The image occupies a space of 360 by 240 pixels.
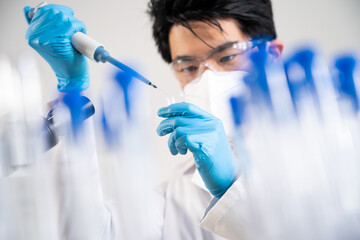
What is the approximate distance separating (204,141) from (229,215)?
223 mm

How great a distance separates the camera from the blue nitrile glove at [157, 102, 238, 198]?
792mm

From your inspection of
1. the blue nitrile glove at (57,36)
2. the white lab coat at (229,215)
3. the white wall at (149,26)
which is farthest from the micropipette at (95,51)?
the white wall at (149,26)

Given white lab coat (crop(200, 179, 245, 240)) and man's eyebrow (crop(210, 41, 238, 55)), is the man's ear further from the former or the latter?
white lab coat (crop(200, 179, 245, 240))

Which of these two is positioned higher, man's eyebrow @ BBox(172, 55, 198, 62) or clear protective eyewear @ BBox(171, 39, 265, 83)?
man's eyebrow @ BBox(172, 55, 198, 62)

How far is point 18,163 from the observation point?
2.26ft

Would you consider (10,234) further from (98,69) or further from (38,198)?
(98,69)

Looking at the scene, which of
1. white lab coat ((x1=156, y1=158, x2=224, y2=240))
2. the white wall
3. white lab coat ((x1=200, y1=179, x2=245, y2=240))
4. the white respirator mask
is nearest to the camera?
white lab coat ((x1=200, y1=179, x2=245, y2=240))

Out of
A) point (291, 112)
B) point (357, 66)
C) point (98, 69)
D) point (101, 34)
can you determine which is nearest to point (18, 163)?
point (291, 112)

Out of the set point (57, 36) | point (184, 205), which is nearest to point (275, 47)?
point (184, 205)

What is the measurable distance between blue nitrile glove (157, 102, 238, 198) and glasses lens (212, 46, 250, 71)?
17.2 inches

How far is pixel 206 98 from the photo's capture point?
3.39ft

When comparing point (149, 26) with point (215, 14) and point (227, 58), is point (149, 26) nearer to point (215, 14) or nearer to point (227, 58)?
point (215, 14)

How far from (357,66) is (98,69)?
4.08 ft

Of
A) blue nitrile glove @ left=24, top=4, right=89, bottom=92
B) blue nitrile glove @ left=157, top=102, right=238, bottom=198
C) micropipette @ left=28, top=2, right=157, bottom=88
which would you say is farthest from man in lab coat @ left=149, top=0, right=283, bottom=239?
blue nitrile glove @ left=24, top=4, right=89, bottom=92
